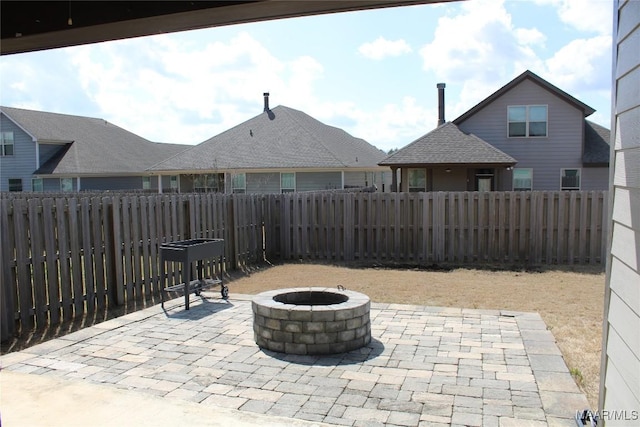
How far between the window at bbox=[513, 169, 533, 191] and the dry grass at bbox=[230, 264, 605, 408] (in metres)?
10.5

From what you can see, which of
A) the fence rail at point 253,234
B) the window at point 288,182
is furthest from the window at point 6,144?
the fence rail at point 253,234

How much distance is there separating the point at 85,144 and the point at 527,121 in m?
27.0

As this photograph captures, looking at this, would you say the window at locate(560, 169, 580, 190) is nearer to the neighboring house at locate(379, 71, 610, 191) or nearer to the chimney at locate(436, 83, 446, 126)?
the neighboring house at locate(379, 71, 610, 191)

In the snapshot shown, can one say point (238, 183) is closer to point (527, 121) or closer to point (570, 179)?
point (527, 121)

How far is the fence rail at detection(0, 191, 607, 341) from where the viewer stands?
6.28 meters

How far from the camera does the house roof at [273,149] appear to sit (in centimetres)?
2303

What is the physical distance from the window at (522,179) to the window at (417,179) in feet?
12.9

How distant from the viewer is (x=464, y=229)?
11.4 metres

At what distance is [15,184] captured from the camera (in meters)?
30.8

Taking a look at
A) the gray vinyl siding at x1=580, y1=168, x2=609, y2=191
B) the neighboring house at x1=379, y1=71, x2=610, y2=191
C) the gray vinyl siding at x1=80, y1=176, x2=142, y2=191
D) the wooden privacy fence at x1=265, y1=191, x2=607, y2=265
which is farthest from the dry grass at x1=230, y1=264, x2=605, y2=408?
the gray vinyl siding at x1=80, y1=176, x2=142, y2=191

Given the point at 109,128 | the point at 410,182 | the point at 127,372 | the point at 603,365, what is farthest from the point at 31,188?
the point at 603,365

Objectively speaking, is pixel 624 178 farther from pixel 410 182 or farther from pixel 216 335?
pixel 410 182

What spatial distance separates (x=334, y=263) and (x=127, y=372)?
24.6 feet

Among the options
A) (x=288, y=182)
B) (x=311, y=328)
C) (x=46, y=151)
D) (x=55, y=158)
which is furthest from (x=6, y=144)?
(x=311, y=328)
